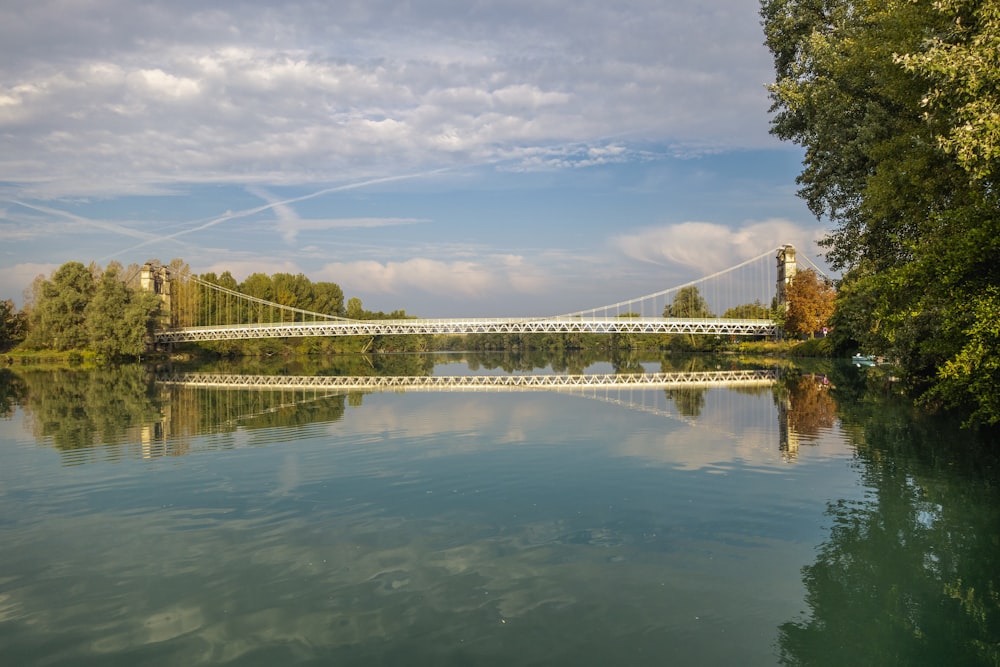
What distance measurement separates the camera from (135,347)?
6956 centimetres

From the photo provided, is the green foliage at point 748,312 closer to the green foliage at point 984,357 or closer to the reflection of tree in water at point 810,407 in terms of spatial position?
the reflection of tree in water at point 810,407

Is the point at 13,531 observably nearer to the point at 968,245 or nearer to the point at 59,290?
the point at 968,245

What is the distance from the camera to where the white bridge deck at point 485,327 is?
89688mm

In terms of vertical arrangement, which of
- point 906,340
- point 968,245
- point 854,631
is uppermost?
point 968,245

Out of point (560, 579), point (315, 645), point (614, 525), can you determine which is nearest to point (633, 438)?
point (614, 525)

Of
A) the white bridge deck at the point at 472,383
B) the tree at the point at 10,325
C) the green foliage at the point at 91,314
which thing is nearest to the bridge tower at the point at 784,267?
the white bridge deck at the point at 472,383

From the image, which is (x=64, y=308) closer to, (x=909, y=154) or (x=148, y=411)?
(x=148, y=411)

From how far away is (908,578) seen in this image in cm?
891

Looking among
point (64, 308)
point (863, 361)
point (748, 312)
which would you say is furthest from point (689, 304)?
point (64, 308)

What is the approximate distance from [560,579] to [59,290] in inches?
3065

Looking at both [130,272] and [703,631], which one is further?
[130,272]

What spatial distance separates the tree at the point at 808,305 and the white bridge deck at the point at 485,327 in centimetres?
1219

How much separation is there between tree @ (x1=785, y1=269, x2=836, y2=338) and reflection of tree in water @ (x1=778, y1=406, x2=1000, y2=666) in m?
63.5

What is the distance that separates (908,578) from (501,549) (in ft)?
17.4
